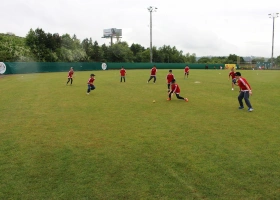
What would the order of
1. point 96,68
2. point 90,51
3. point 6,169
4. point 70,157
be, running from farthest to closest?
point 90,51
point 96,68
point 70,157
point 6,169

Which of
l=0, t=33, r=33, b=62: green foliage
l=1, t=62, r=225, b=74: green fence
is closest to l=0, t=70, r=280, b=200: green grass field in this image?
l=1, t=62, r=225, b=74: green fence

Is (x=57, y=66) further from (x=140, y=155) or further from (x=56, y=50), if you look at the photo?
(x=140, y=155)

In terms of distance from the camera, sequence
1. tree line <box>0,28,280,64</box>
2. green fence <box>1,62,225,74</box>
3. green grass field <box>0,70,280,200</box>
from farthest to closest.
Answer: tree line <box>0,28,280,64</box>
green fence <box>1,62,225,74</box>
green grass field <box>0,70,280,200</box>

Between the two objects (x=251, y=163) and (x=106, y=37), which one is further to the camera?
(x=106, y=37)

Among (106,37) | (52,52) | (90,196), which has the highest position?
(106,37)

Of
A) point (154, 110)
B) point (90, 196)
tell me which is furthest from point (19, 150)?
point (154, 110)

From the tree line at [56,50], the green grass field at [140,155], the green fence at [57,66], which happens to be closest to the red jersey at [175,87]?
the green grass field at [140,155]

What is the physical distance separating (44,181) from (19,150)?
2.12 m

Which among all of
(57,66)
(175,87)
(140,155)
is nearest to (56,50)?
(57,66)

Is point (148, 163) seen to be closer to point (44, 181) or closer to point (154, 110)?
point (44, 181)

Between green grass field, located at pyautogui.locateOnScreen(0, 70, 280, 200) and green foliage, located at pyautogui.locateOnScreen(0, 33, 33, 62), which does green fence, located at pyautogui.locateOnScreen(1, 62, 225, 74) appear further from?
green grass field, located at pyautogui.locateOnScreen(0, 70, 280, 200)

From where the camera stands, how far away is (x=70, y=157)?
6.30 metres

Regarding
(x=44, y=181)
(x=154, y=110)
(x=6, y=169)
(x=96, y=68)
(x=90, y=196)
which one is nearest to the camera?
(x=90, y=196)

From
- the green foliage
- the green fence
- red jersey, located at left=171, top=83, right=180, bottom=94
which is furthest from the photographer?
the green foliage
